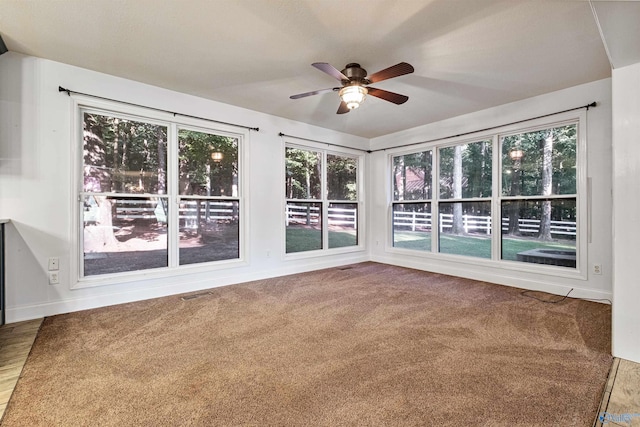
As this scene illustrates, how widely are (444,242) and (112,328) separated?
4.50 meters

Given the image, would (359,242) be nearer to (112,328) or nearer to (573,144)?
(573,144)

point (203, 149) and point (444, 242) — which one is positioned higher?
point (203, 149)

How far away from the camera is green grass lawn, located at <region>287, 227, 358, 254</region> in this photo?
15.6 feet

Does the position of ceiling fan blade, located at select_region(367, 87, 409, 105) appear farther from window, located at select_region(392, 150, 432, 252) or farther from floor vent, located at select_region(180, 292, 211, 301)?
floor vent, located at select_region(180, 292, 211, 301)

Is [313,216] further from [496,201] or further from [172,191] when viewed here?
[496,201]

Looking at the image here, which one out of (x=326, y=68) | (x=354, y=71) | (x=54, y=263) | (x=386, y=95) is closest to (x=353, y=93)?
(x=354, y=71)

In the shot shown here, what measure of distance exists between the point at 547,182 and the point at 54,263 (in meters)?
5.68

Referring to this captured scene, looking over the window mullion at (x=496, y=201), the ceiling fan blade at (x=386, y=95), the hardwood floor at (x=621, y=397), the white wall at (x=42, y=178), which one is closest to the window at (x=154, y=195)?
the white wall at (x=42, y=178)

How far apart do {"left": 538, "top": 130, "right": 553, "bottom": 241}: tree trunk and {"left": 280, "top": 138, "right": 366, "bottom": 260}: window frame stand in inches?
112

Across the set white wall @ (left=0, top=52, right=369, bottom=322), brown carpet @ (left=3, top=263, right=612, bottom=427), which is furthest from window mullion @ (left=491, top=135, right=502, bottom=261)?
white wall @ (left=0, top=52, right=369, bottom=322)

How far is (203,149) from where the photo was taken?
12.8ft

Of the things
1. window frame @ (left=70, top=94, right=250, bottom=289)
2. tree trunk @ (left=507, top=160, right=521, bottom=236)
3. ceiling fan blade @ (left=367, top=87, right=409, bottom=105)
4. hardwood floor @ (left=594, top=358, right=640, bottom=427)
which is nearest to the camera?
hardwood floor @ (left=594, top=358, right=640, bottom=427)

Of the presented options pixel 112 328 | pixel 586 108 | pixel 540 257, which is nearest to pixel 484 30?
pixel 586 108

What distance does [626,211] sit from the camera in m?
2.04
